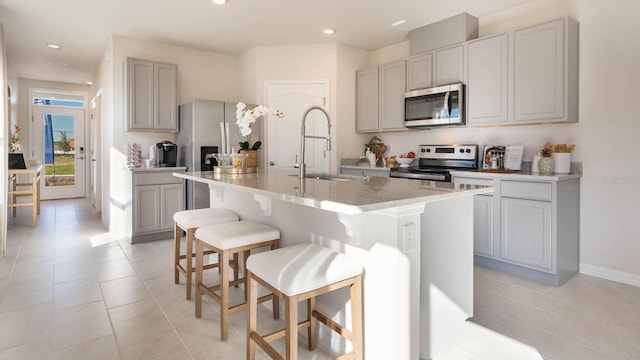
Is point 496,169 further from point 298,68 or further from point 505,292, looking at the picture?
point 298,68

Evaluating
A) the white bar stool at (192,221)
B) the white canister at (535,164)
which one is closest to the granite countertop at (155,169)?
the white bar stool at (192,221)

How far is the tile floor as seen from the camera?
2.04 metres

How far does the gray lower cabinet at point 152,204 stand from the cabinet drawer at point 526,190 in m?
3.71

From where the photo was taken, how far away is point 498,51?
11.6ft

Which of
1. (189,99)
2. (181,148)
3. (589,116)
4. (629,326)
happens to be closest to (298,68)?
(189,99)

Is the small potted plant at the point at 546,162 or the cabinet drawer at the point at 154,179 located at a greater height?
the small potted plant at the point at 546,162

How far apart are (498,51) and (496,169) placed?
115 cm

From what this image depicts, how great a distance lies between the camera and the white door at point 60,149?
25.7ft

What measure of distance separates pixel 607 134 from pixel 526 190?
837 mm

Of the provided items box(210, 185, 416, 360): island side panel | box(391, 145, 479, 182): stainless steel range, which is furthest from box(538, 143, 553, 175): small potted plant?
box(210, 185, 416, 360): island side panel

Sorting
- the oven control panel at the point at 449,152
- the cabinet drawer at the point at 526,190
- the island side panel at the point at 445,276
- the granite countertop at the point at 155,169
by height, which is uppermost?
the oven control panel at the point at 449,152

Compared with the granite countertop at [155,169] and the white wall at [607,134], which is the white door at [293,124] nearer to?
the granite countertop at [155,169]

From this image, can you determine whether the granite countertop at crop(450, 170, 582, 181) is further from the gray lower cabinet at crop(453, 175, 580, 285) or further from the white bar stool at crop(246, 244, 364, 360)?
the white bar stool at crop(246, 244, 364, 360)

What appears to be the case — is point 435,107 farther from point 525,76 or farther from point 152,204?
point 152,204
